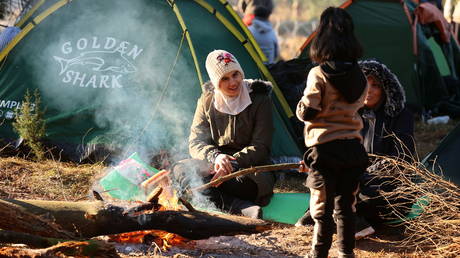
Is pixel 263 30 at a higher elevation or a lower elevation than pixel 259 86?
higher

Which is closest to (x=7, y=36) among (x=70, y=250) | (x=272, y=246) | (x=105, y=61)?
(x=105, y=61)

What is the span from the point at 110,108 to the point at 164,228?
8.84ft

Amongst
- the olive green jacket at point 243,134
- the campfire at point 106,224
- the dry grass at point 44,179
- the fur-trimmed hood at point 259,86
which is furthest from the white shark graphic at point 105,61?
the campfire at point 106,224

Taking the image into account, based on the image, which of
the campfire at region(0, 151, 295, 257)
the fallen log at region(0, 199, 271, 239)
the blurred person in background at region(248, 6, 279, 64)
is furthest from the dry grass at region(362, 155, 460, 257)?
the blurred person in background at region(248, 6, 279, 64)

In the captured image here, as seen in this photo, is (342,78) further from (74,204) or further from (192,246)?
(74,204)

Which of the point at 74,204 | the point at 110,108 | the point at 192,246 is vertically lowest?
the point at 192,246

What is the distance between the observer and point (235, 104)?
546 cm

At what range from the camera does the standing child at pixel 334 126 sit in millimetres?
3828

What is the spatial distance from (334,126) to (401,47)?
20.5 feet

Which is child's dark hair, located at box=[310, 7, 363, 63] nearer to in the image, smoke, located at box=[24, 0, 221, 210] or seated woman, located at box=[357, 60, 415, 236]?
seated woman, located at box=[357, 60, 415, 236]

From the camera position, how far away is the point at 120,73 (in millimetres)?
6668

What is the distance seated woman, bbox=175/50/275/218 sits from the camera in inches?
210

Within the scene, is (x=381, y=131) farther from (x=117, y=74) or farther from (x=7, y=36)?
(x=7, y=36)

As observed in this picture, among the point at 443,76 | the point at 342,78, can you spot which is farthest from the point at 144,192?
the point at 443,76
